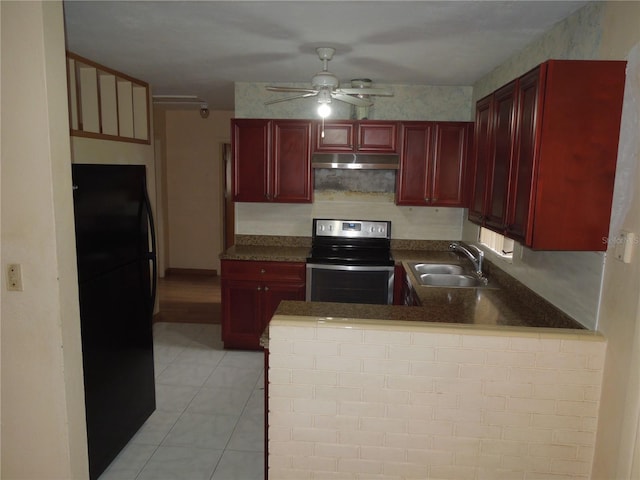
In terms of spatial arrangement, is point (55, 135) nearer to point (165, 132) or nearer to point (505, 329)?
point (505, 329)

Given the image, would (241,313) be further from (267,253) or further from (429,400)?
(429,400)

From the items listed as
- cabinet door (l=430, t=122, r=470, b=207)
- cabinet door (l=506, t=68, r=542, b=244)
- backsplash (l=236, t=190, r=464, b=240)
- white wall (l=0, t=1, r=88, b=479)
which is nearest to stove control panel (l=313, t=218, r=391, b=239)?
backsplash (l=236, t=190, r=464, b=240)

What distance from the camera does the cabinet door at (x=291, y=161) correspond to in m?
4.04

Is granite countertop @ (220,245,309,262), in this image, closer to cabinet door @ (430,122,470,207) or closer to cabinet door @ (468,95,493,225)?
cabinet door @ (430,122,470,207)

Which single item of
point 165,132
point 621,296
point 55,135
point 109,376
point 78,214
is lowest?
point 109,376

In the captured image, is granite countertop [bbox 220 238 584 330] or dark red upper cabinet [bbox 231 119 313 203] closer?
granite countertop [bbox 220 238 584 330]

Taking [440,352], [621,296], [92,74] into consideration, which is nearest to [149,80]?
[92,74]

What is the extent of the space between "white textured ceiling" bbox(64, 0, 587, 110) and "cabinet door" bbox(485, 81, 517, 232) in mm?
475

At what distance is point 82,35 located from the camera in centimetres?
283

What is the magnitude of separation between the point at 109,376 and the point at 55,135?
1313 millimetres

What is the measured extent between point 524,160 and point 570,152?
0.56 feet

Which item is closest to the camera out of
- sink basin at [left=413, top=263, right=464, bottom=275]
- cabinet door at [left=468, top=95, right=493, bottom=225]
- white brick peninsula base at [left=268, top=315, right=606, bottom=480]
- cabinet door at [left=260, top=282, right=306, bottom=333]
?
white brick peninsula base at [left=268, top=315, right=606, bottom=480]

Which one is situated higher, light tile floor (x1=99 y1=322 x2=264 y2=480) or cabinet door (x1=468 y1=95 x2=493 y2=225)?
cabinet door (x1=468 y1=95 x2=493 y2=225)

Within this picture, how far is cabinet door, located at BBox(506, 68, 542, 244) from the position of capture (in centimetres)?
177
